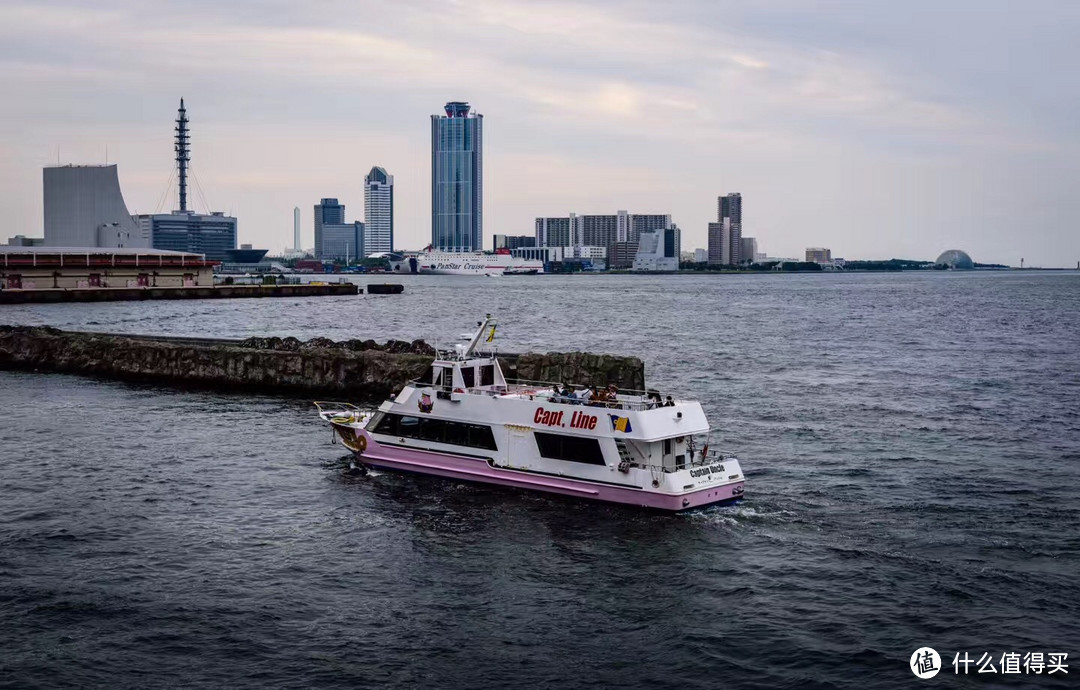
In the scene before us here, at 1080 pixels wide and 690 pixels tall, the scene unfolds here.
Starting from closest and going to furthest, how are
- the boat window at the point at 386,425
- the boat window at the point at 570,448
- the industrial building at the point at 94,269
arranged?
the boat window at the point at 570,448
the boat window at the point at 386,425
the industrial building at the point at 94,269

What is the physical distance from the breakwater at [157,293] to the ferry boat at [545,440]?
10050cm

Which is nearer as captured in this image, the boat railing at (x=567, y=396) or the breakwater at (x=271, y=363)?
Result: the boat railing at (x=567, y=396)

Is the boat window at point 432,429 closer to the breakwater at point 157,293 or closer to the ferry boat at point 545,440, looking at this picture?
the ferry boat at point 545,440

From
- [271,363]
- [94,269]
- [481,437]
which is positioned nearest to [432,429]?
[481,437]

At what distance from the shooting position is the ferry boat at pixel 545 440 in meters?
28.1

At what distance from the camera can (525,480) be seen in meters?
30.0

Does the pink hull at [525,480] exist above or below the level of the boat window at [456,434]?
below

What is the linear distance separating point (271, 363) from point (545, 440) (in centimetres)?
2643

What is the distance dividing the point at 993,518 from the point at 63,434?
107ft

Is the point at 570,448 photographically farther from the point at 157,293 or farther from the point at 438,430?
the point at 157,293

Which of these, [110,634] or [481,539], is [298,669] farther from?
[481,539]

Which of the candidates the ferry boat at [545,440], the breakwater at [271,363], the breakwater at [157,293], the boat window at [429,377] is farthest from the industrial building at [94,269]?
the ferry boat at [545,440]

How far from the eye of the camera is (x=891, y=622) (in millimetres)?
20969

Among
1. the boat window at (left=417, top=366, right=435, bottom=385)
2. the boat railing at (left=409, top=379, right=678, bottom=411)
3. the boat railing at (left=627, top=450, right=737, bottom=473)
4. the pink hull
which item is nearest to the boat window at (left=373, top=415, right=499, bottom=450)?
the pink hull
